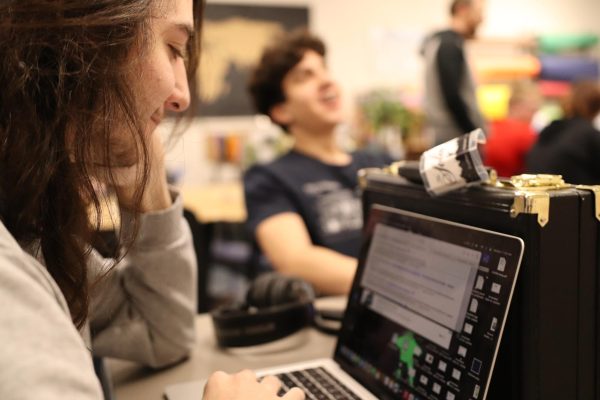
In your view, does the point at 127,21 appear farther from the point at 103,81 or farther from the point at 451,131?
the point at 451,131

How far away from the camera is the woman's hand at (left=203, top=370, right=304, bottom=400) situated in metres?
0.69

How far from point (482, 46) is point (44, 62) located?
5763 millimetres

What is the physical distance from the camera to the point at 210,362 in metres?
0.99

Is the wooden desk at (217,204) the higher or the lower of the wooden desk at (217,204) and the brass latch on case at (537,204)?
the lower

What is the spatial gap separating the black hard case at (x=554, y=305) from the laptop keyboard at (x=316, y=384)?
21cm

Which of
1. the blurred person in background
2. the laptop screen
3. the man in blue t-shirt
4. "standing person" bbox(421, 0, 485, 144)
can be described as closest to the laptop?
the laptop screen

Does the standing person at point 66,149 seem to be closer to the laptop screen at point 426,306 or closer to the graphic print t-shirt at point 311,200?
the laptop screen at point 426,306

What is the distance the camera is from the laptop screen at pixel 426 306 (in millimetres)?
649

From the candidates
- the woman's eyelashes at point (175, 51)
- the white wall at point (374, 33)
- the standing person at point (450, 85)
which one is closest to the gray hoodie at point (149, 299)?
the woman's eyelashes at point (175, 51)

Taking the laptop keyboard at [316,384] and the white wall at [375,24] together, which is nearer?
the laptop keyboard at [316,384]

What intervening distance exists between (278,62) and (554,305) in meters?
1.50

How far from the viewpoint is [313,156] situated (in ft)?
6.26

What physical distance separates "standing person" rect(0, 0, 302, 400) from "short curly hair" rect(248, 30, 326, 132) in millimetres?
1238

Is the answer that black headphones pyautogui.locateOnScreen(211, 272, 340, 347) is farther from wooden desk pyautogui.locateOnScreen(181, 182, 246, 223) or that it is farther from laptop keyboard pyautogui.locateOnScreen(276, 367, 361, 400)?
wooden desk pyautogui.locateOnScreen(181, 182, 246, 223)
